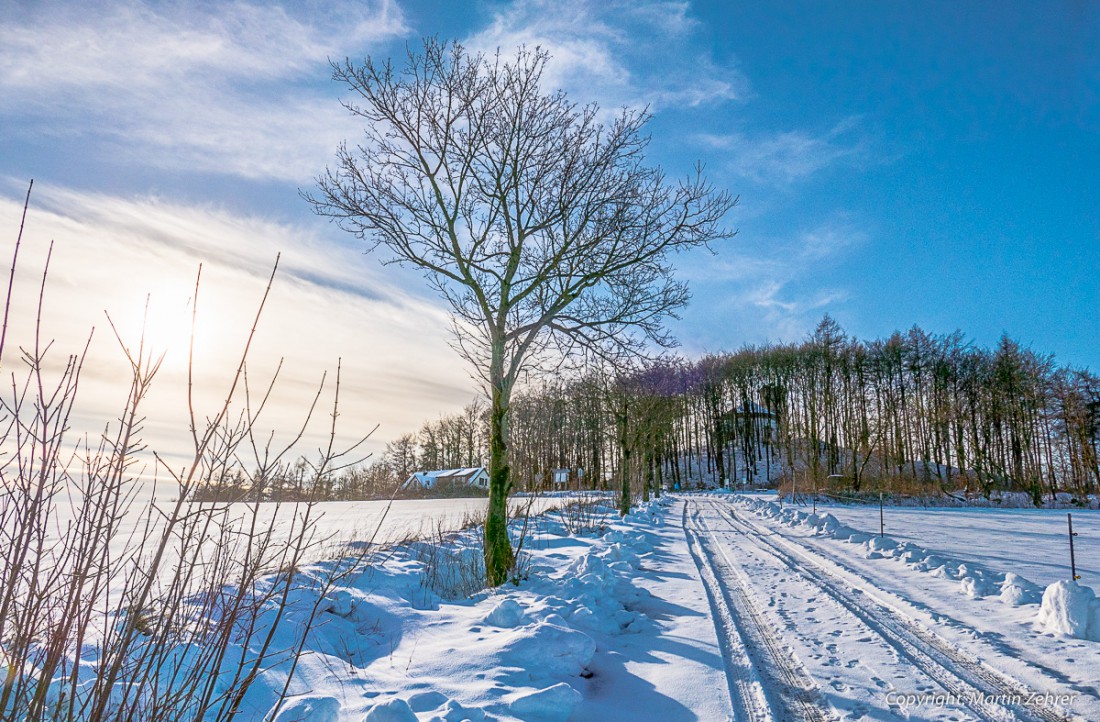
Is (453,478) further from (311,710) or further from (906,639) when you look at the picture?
(311,710)

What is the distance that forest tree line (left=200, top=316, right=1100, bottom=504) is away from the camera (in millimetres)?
30453

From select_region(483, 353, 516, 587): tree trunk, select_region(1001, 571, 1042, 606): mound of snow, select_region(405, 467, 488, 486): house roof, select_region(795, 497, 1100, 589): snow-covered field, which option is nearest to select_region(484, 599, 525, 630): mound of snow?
select_region(483, 353, 516, 587): tree trunk

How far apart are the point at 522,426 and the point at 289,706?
556 inches

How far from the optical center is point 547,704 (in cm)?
367

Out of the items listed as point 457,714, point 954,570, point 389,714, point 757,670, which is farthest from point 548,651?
point 954,570

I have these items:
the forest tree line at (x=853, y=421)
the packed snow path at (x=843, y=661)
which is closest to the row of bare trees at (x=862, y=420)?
the forest tree line at (x=853, y=421)

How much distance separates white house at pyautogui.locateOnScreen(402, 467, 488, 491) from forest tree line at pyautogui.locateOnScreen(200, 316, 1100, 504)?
8.79 meters

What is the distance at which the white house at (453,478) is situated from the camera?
54531 millimetres

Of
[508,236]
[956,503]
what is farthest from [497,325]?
[956,503]

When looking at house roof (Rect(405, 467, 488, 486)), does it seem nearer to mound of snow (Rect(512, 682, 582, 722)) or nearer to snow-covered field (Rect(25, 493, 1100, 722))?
snow-covered field (Rect(25, 493, 1100, 722))

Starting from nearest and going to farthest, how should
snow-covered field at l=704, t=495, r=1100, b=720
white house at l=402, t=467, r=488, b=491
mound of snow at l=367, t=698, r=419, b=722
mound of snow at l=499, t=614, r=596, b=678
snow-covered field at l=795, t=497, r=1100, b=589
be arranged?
mound of snow at l=367, t=698, r=419, b=722, snow-covered field at l=704, t=495, r=1100, b=720, mound of snow at l=499, t=614, r=596, b=678, snow-covered field at l=795, t=497, r=1100, b=589, white house at l=402, t=467, r=488, b=491

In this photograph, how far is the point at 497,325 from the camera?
8.83 m

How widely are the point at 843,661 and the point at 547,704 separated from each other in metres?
2.54

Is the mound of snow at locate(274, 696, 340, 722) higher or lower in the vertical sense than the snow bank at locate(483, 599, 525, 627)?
higher
